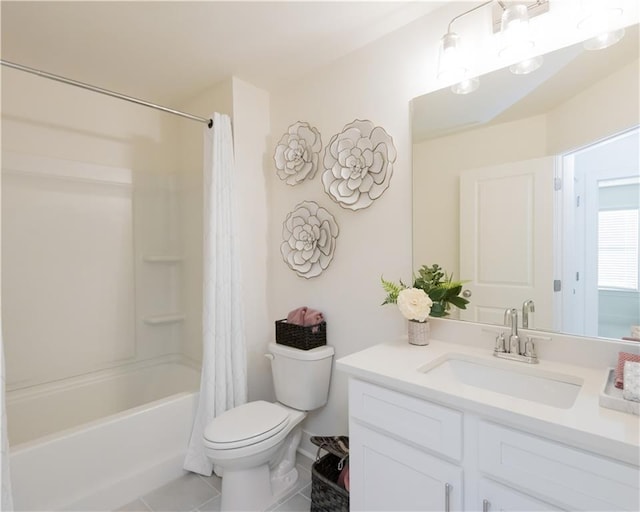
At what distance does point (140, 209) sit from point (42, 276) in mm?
752

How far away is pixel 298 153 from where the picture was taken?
205cm

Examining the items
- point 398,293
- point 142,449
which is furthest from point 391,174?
point 142,449

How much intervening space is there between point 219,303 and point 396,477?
1254mm

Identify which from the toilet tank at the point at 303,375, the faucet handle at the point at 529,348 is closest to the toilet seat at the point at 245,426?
the toilet tank at the point at 303,375

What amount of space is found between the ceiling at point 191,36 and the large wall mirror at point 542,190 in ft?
1.78

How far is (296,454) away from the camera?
6.97ft

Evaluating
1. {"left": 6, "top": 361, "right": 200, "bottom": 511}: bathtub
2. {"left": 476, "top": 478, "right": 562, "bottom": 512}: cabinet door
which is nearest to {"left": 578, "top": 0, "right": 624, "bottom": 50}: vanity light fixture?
{"left": 476, "top": 478, "right": 562, "bottom": 512}: cabinet door

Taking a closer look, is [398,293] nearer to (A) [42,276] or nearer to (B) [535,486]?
(B) [535,486]

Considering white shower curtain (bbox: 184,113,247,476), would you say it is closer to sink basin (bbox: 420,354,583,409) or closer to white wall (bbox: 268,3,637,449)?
white wall (bbox: 268,3,637,449)

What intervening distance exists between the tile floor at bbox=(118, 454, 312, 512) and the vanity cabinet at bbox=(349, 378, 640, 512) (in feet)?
2.02

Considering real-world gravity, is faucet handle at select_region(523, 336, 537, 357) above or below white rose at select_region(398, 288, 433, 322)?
below

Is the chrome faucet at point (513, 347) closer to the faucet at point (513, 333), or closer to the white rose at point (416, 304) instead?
the faucet at point (513, 333)

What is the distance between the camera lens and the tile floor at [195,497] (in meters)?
1.68

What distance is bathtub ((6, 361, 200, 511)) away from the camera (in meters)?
1.48
